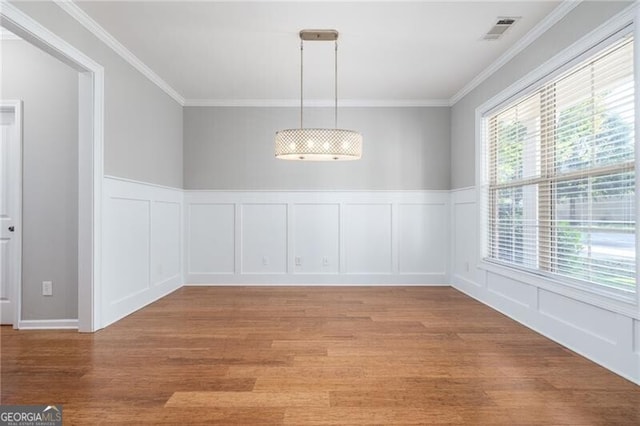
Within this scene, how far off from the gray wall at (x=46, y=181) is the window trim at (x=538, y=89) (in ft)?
13.0

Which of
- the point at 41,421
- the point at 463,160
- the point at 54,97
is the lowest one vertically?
the point at 41,421

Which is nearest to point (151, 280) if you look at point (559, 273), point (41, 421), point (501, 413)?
point (41, 421)

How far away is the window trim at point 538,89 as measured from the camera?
83.7 inches

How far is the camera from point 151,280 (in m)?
4.09

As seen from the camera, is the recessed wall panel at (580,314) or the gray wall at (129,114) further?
the gray wall at (129,114)

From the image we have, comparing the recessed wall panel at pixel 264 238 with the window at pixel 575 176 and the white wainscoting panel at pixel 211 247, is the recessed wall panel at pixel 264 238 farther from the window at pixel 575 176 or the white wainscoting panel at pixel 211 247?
the window at pixel 575 176

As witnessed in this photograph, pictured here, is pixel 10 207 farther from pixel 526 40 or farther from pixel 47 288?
pixel 526 40

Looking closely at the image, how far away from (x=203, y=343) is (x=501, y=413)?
2036mm

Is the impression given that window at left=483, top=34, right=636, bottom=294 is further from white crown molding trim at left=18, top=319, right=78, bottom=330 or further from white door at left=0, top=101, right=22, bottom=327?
white door at left=0, top=101, right=22, bottom=327

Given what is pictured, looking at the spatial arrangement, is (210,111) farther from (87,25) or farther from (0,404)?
(0,404)

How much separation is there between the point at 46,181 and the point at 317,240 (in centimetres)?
310

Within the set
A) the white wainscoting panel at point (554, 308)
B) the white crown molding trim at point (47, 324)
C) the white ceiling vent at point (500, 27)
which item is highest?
the white ceiling vent at point (500, 27)

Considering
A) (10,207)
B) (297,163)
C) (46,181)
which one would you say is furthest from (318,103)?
(10,207)

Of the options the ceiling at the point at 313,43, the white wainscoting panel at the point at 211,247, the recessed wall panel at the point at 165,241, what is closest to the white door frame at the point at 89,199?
the ceiling at the point at 313,43
